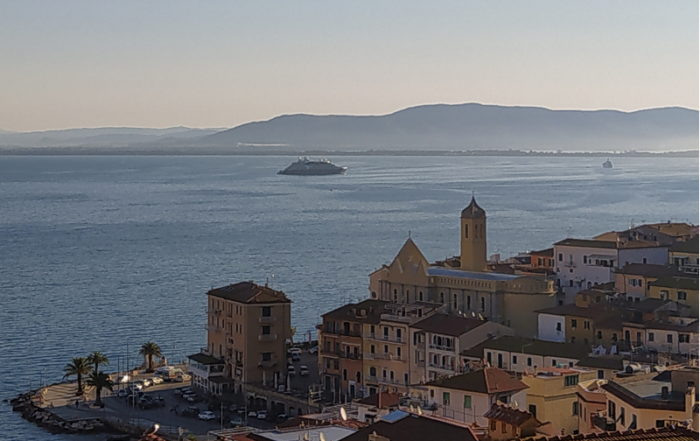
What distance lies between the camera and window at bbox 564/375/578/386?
541 inches

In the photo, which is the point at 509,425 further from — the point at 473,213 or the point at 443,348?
the point at 473,213

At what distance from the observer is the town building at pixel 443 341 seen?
2019cm

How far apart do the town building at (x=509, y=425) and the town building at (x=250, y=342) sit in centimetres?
1379

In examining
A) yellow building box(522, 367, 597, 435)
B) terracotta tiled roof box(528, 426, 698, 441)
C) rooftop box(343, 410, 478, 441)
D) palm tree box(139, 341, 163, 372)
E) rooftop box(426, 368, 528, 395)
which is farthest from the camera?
palm tree box(139, 341, 163, 372)

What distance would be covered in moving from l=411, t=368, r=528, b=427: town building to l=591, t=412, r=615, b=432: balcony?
1.55 meters

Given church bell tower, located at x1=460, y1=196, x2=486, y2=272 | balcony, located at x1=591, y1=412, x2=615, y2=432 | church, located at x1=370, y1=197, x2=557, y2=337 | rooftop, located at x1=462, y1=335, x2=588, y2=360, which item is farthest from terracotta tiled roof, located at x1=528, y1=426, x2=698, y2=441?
church bell tower, located at x1=460, y1=196, x2=486, y2=272

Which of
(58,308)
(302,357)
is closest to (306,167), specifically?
(58,308)

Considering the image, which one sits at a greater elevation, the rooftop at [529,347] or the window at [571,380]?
the window at [571,380]

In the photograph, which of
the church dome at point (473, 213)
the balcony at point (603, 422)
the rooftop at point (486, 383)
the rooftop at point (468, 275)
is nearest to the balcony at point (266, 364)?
the rooftop at point (468, 275)

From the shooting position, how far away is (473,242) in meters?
25.1

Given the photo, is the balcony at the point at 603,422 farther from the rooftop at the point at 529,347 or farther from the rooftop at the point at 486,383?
the rooftop at the point at 529,347

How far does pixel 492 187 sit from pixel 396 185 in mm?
9360

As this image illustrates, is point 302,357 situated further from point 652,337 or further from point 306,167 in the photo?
point 306,167

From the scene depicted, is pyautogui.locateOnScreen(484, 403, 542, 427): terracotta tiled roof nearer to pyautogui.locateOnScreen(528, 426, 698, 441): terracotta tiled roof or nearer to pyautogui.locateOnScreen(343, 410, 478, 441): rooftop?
pyautogui.locateOnScreen(343, 410, 478, 441): rooftop
